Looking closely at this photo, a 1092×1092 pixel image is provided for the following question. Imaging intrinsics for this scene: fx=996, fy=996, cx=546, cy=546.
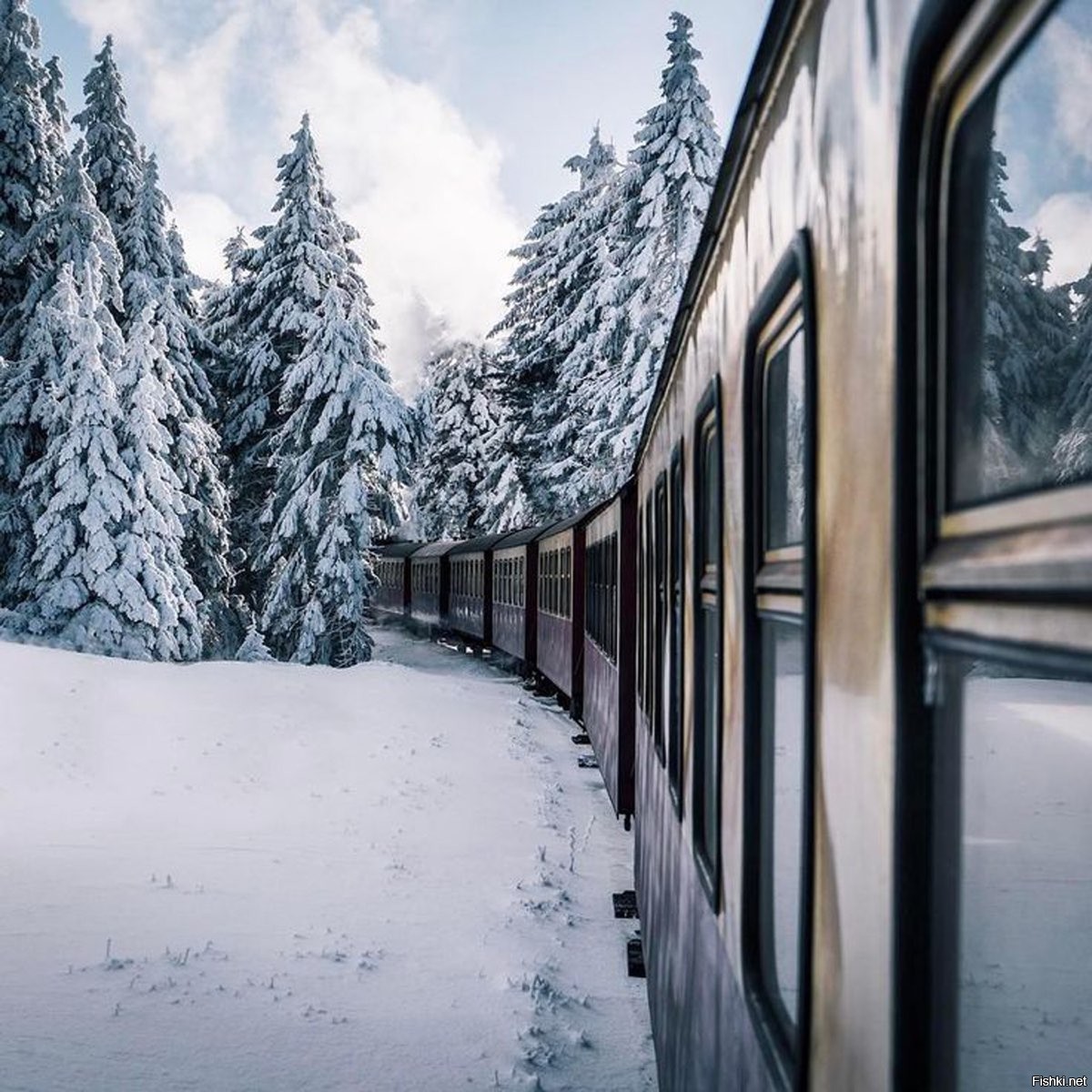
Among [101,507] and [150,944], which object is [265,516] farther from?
[150,944]

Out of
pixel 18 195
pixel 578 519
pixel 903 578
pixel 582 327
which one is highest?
pixel 18 195

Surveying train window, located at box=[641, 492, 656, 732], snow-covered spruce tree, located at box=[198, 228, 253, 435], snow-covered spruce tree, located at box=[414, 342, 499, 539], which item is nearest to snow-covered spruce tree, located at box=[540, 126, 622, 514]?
snow-covered spruce tree, located at box=[414, 342, 499, 539]

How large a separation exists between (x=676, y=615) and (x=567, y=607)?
1148 cm

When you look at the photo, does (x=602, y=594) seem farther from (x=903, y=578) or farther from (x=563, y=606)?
(x=903, y=578)

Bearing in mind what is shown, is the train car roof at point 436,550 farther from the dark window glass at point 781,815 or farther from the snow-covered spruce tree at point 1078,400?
the snow-covered spruce tree at point 1078,400

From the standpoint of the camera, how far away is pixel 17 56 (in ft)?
79.3

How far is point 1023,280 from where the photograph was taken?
2.92 feet

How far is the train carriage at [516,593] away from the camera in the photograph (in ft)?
65.1

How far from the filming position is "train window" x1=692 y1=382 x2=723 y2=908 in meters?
2.75

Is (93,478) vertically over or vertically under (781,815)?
over

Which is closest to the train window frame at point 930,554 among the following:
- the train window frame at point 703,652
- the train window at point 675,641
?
the train window frame at point 703,652

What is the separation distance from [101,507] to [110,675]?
223 inches

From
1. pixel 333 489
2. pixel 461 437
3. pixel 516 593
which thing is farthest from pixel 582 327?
pixel 516 593

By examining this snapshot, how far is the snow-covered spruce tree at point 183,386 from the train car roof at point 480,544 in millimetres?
6511
